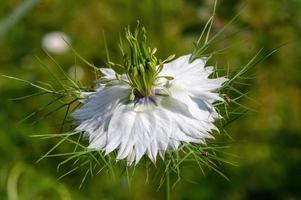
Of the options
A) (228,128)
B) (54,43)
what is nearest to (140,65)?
(228,128)

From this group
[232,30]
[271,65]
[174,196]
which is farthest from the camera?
[271,65]

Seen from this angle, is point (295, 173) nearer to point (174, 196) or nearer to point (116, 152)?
point (174, 196)

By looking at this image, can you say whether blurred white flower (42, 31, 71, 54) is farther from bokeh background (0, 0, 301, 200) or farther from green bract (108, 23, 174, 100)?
green bract (108, 23, 174, 100)

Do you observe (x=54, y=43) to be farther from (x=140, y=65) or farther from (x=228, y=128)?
(x=140, y=65)

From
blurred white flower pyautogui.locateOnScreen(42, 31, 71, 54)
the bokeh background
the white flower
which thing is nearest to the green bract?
the white flower

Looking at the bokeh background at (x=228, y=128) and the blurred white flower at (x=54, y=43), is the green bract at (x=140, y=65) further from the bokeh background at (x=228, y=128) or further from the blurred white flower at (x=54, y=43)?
the blurred white flower at (x=54, y=43)

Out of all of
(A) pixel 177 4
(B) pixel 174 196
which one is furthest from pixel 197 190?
(A) pixel 177 4
